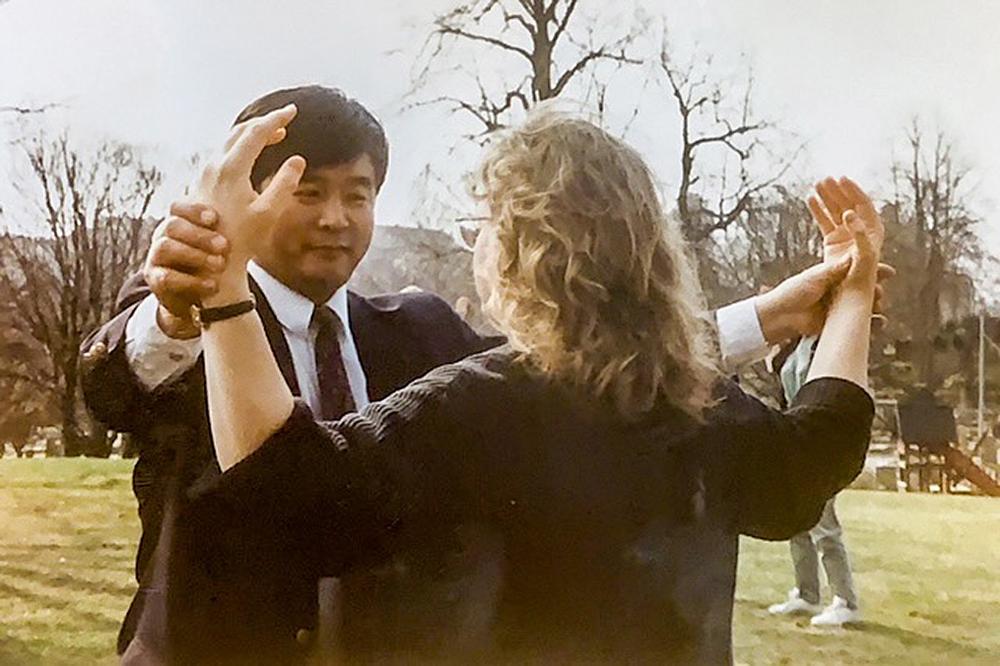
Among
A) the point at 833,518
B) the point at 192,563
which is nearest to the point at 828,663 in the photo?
the point at 833,518

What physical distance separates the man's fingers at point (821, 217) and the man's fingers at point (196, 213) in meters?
0.57

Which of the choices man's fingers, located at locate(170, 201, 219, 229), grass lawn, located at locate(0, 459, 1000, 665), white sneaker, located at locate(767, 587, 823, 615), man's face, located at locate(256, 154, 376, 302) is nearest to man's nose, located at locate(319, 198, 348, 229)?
man's face, located at locate(256, 154, 376, 302)

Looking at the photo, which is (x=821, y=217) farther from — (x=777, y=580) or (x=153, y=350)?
(x=153, y=350)

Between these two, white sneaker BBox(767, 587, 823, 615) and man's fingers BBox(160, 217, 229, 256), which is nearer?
man's fingers BBox(160, 217, 229, 256)

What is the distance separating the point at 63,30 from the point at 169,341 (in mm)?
404

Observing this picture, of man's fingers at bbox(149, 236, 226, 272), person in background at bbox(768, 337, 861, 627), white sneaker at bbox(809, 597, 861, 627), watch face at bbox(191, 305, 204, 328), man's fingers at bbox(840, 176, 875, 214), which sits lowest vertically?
white sneaker at bbox(809, 597, 861, 627)

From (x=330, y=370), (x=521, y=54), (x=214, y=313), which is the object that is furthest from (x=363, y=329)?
(x=521, y=54)

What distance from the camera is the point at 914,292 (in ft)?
3.81

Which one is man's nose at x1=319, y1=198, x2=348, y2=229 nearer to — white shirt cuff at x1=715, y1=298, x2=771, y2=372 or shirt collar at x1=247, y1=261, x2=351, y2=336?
shirt collar at x1=247, y1=261, x2=351, y2=336

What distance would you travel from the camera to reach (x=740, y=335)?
1.12m

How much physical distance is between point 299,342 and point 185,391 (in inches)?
4.3

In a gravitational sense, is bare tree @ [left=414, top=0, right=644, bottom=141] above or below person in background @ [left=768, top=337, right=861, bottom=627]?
above

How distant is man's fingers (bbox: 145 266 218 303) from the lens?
3.31 feet

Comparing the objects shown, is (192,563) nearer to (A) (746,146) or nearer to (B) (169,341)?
(B) (169,341)
